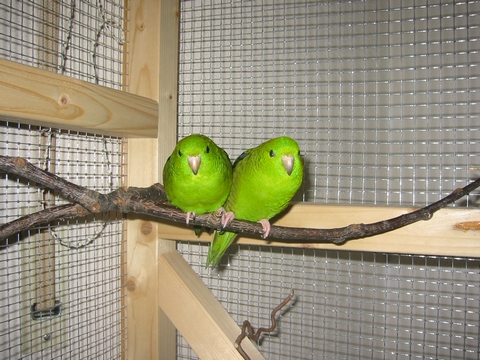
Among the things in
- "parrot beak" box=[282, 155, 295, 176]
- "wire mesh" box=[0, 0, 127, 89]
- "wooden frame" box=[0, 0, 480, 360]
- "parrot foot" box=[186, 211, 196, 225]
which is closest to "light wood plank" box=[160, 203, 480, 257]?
"wooden frame" box=[0, 0, 480, 360]

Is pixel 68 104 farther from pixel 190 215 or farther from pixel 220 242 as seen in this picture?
pixel 220 242

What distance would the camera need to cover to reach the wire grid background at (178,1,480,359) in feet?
5.12

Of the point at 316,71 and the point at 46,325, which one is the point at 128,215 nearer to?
the point at 46,325

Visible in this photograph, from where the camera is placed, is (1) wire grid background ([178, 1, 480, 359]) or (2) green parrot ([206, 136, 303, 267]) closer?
(2) green parrot ([206, 136, 303, 267])

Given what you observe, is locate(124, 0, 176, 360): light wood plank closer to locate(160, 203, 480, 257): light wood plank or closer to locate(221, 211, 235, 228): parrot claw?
locate(221, 211, 235, 228): parrot claw

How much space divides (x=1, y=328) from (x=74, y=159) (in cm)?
56

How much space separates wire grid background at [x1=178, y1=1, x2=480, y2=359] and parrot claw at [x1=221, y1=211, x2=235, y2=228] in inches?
24.6

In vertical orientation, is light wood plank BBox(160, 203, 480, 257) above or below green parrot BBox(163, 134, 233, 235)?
below

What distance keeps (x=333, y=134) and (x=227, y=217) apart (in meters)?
0.91

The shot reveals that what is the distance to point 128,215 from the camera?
3.64ft

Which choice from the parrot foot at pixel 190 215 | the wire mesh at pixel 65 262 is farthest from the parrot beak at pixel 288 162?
the wire mesh at pixel 65 262

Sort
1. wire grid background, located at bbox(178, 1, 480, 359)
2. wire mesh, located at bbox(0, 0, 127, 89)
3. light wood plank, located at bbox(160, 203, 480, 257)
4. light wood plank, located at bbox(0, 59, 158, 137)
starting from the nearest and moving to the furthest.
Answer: light wood plank, located at bbox(0, 59, 158, 137) < light wood plank, located at bbox(160, 203, 480, 257) < wire mesh, located at bbox(0, 0, 127, 89) < wire grid background, located at bbox(178, 1, 480, 359)

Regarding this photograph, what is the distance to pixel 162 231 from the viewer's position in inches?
42.8

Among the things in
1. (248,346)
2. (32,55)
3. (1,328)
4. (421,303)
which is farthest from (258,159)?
(421,303)
